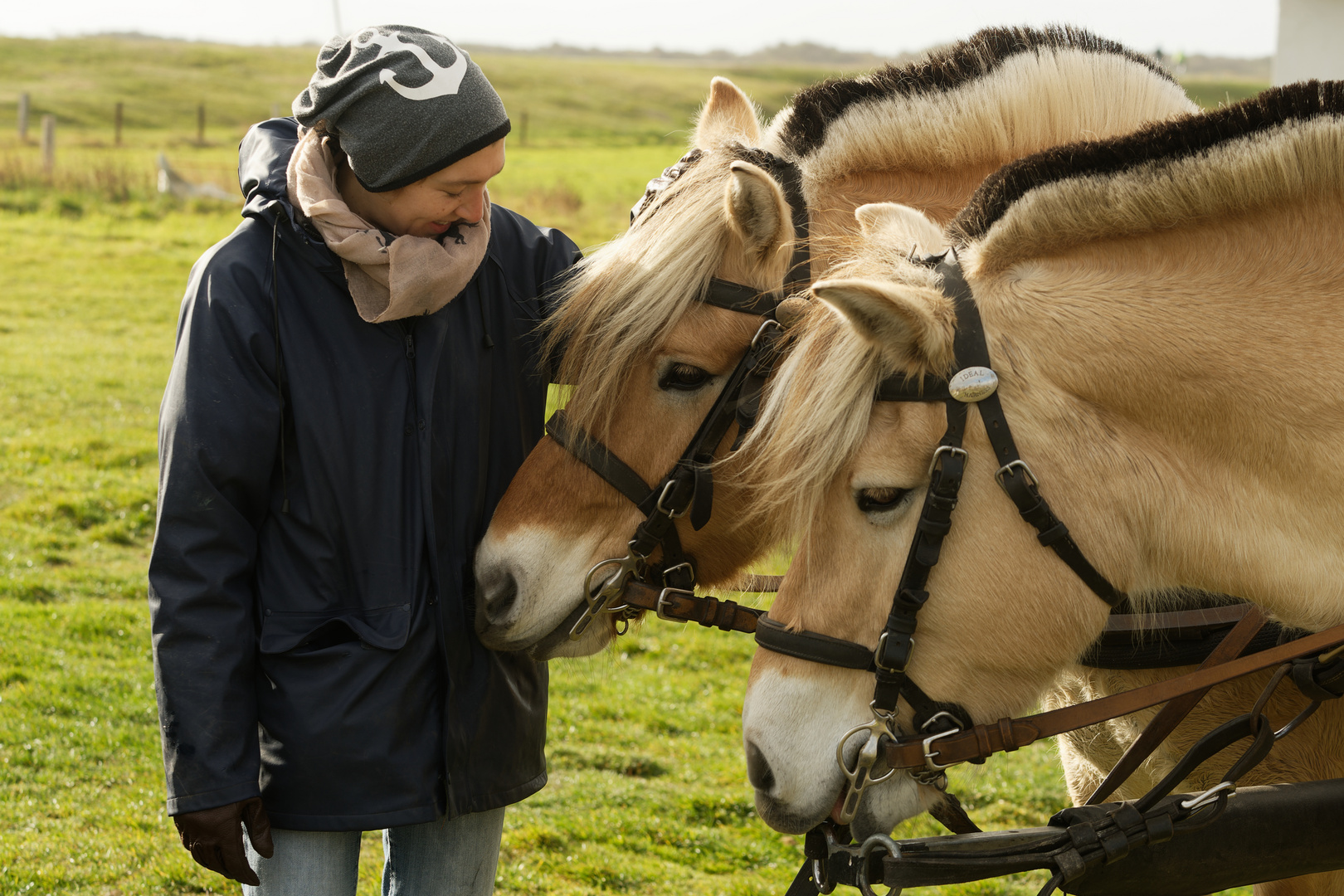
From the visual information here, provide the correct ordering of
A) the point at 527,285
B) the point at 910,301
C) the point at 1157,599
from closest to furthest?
the point at 910,301
the point at 1157,599
the point at 527,285

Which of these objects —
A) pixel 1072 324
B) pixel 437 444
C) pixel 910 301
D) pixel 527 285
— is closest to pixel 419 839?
pixel 437 444

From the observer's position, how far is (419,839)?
2299 millimetres

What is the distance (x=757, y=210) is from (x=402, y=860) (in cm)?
166

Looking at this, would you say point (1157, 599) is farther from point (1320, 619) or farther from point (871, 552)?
point (871, 552)

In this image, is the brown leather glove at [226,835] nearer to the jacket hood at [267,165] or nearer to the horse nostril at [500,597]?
the horse nostril at [500,597]

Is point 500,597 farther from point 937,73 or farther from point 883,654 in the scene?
point 937,73

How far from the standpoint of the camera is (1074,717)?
1892mm

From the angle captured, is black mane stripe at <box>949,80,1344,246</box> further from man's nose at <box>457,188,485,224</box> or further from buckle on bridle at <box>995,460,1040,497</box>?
man's nose at <box>457,188,485,224</box>

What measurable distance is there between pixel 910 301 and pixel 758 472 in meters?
0.49

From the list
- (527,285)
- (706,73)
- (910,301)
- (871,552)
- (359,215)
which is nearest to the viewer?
(910,301)

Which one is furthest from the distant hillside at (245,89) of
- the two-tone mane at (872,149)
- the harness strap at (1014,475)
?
the harness strap at (1014,475)

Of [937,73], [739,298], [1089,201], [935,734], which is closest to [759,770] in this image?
[935,734]

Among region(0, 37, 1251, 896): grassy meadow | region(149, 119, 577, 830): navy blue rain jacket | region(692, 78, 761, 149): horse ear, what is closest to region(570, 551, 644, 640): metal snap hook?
region(149, 119, 577, 830): navy blue rain jacket

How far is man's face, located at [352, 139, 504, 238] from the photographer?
2.11 m
